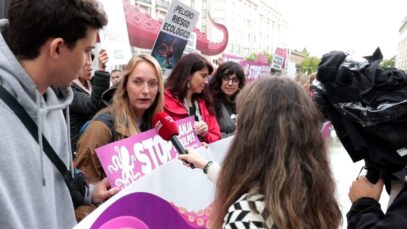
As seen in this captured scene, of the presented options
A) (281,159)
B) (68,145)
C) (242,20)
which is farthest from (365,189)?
(242,20)

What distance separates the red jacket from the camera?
348 cm

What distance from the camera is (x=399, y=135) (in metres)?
1.51

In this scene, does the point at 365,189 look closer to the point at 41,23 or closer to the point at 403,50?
the point at 41,23

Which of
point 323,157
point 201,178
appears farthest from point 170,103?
point 323,157

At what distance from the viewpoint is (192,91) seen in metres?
3.82

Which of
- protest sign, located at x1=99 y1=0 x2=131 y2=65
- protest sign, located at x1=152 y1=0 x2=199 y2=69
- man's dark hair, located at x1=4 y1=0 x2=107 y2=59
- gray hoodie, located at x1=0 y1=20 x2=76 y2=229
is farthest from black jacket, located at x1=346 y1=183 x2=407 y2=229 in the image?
protest sign, located at x1=152 y1=0 x2=199 y2=69

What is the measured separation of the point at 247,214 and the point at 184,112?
91.0 inches

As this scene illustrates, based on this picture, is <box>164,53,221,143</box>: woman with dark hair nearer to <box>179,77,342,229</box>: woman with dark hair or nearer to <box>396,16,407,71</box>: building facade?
<box>179,77,342,229</box>: woman with dark hair

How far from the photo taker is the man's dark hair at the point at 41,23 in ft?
4.29

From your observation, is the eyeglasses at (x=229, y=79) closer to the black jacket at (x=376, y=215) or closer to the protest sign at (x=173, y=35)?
the protest sign at (x=173, y=35)

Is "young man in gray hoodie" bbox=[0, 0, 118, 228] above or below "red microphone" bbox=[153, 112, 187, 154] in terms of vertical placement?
above

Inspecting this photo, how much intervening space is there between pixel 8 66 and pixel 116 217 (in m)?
0.70

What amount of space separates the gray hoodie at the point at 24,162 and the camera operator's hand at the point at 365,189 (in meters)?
1.22

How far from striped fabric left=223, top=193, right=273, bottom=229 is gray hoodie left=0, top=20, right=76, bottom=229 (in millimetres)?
637
